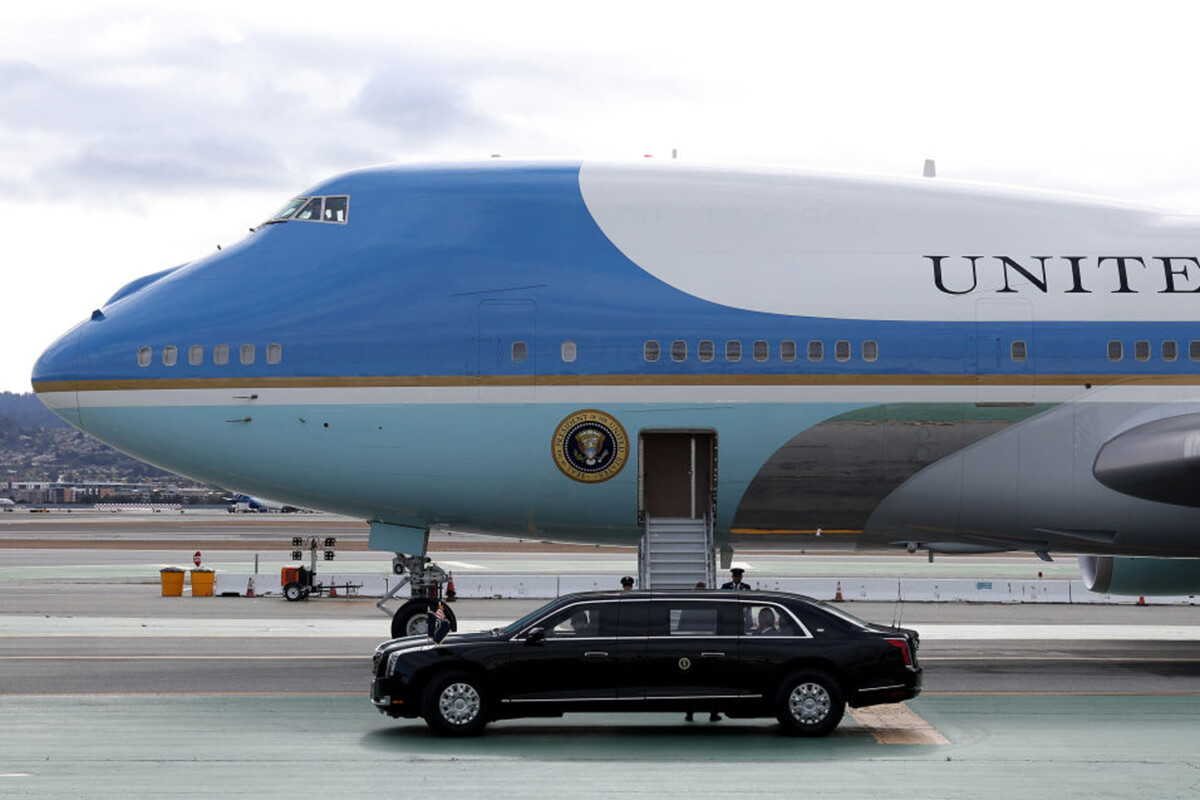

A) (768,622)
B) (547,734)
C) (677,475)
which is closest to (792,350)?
(677,475)

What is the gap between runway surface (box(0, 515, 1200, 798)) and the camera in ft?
45.1

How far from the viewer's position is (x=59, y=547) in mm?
75000

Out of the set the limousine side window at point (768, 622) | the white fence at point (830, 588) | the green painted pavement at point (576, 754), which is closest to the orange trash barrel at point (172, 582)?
the white fence at point (830, 588)

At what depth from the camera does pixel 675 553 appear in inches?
858

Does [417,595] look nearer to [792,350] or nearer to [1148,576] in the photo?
[792,350]

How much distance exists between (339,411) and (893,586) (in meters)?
25.8

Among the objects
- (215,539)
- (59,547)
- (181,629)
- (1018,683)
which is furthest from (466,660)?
(215,539)

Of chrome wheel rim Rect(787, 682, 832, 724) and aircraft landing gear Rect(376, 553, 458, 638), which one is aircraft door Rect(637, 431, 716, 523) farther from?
chrome wheel rim Rect(787, 682, 832, 724)

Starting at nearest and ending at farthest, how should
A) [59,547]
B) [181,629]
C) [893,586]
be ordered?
[181,629], [893,586], [59,547]

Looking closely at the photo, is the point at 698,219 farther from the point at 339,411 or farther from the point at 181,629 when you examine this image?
the point at 181,629

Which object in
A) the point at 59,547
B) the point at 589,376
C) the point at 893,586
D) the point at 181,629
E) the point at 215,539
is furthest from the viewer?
the point at 215,539

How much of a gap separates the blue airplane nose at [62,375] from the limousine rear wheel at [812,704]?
1202 cm

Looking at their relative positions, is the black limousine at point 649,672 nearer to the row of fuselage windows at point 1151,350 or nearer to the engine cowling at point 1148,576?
the row of fuselage windows at point 1151,350

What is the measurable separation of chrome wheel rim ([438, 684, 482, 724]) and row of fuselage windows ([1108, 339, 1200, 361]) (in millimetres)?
11167
